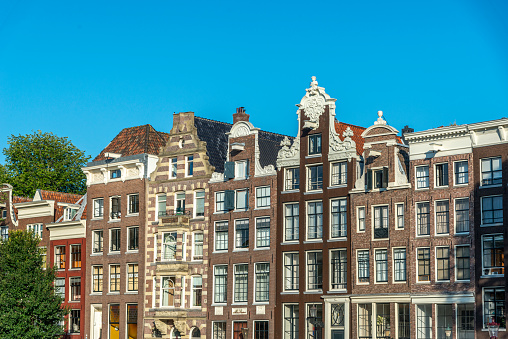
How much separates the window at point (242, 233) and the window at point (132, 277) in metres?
9.16

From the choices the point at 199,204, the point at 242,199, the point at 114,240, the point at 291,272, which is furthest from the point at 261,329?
the point at 114,240

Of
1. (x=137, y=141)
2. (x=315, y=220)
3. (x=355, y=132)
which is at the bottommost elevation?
(x=315, y=220)

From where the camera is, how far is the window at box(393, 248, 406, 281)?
55938 mm

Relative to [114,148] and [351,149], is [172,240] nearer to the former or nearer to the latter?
[114,148]

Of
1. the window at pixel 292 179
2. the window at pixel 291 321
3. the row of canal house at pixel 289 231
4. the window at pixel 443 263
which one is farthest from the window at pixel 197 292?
the window at pixel 443 263

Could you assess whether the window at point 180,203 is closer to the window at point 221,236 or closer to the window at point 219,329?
the window at point 221,236

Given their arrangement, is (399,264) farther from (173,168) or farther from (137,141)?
(137,141)

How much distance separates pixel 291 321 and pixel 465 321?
11.7m

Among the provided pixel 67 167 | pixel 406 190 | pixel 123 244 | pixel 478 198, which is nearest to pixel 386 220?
pixel 406 190

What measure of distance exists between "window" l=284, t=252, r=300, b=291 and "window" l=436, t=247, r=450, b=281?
9.59m

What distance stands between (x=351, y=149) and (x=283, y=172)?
17.1 ft

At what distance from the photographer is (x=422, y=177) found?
55719mm

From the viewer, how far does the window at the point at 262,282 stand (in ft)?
203

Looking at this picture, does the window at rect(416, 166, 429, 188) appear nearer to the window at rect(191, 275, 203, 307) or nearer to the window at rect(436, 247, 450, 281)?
the window at rect(436, 247, 450, 281)
